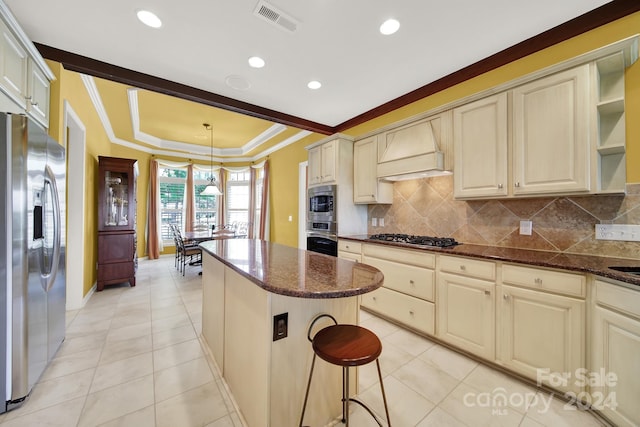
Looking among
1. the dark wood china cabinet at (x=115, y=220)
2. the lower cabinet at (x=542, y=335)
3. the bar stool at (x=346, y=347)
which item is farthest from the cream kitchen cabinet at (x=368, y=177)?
the dark wood china cabinet at (x=115, y=220)

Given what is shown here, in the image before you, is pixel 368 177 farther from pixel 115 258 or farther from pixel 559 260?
pixel 115 258

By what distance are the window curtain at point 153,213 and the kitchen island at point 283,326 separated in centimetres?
583

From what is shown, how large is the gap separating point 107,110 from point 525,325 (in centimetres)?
638

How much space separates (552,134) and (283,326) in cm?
237

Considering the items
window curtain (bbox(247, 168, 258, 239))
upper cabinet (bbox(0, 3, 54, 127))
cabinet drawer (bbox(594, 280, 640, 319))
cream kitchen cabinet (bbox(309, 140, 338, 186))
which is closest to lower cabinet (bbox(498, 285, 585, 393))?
cabinet drawer (bbox(594, 280, 640, 319))

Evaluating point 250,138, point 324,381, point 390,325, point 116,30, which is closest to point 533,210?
point 390,325

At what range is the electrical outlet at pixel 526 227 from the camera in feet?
7.22

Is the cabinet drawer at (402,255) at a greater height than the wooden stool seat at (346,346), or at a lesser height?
greater

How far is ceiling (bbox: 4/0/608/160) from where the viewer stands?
6.15ft

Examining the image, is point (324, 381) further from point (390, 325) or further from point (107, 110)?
point (107, 110)

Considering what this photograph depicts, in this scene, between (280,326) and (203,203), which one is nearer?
(280,326)

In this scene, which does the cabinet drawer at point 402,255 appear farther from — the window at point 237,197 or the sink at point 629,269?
the window at point 237,197

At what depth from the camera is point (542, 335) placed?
5.73 ft

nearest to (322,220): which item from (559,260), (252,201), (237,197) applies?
(559,260)
